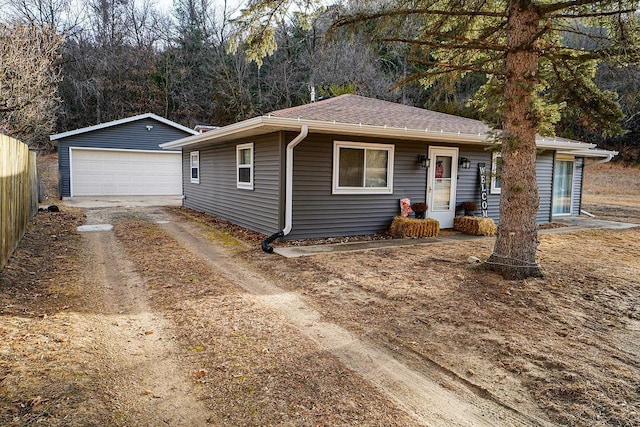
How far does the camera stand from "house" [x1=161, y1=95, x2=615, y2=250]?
803cm

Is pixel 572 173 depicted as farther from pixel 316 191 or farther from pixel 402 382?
pixel 402 382

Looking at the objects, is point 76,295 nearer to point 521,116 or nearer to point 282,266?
point 282,266

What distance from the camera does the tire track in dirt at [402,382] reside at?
259 cm

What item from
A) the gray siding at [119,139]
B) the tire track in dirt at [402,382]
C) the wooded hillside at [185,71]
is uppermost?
the wooded hillside at [185,71]

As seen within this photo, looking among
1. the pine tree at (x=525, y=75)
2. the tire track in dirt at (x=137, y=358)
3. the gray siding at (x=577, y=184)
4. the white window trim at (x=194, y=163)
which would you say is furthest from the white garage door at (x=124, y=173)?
the gray siding at (x=577, y=184)

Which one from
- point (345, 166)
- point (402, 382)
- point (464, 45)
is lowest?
point (402, 382)

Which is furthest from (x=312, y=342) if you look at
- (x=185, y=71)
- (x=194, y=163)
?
(x=185, y=71)

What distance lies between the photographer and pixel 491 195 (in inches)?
428

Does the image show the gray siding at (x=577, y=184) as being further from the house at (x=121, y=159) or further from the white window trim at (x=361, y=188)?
the house at (x=121, y=159)

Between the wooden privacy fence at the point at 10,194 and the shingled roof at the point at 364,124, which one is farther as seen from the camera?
the shingled roof at the point at 364,124

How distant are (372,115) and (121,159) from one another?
45.0 feet

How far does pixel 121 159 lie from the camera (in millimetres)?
18672

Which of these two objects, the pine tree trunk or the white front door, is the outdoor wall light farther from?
the pine tree trunk

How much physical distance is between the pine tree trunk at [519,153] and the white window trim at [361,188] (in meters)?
3.36
